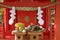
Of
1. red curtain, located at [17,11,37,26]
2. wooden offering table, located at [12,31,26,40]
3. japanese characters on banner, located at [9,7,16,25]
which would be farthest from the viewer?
red curtain, located at [17,11,37,26]

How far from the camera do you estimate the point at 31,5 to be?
6250mm

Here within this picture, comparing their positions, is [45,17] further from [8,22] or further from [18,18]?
[8,22]

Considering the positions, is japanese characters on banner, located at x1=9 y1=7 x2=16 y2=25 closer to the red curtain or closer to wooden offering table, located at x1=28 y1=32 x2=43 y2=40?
the red curtain

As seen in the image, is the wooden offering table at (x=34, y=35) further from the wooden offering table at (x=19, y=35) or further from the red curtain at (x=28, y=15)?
the red curtain at (x=28, y=15)

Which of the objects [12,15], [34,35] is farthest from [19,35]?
[12,15]

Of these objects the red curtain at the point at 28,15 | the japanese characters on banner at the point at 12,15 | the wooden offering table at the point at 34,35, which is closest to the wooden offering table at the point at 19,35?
the wooden offering table at the point at 34,35

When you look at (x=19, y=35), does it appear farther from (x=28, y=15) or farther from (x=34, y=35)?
(x=28, y=15)

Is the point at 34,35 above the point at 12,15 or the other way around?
the other way around

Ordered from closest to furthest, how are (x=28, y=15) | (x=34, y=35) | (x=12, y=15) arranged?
(x=34, y=35)
(x=12, y=15)
(x=28, y=15)

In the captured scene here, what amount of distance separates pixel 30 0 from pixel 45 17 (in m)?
0.99

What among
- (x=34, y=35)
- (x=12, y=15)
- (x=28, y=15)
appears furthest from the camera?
(x=28, y=15)

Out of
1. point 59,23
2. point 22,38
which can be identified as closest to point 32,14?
point 22,38

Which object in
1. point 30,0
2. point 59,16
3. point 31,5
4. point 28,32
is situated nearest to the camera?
point 59,16

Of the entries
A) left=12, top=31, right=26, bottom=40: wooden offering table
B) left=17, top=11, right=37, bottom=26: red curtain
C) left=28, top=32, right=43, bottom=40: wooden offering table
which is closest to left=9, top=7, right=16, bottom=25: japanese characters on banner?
left=17, top=11, right=37, bottom=26: red curtain
